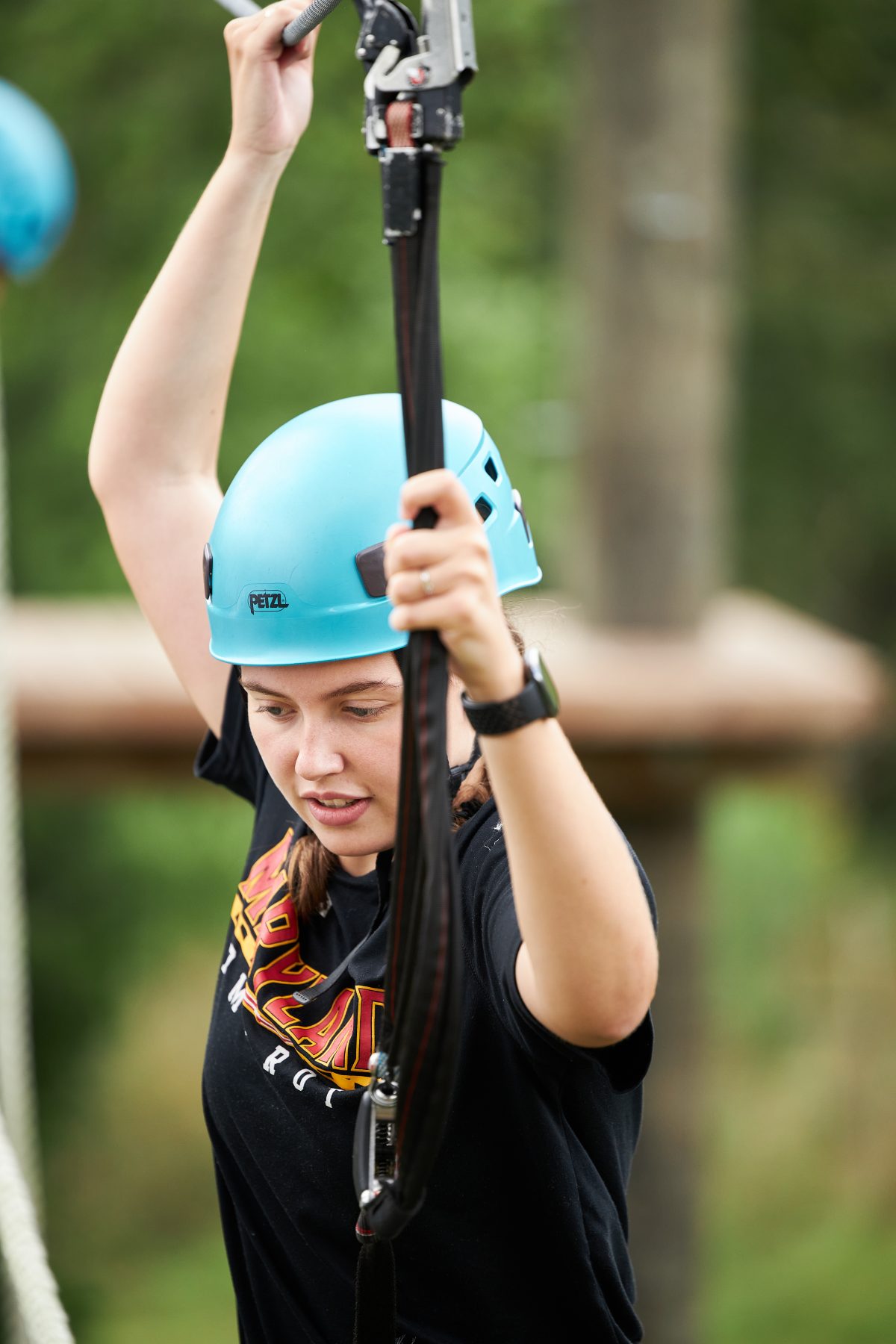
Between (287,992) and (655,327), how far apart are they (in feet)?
9.49

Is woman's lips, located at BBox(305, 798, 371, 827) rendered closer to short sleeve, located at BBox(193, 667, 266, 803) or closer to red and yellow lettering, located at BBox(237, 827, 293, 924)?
red and yellow lettering, located at BBox(237, 827, 293, 924)

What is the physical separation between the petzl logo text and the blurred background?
288 cm

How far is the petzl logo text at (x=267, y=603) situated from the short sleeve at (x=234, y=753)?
12.3 inches

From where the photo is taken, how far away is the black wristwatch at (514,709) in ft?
3.39

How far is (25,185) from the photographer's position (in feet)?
11.4

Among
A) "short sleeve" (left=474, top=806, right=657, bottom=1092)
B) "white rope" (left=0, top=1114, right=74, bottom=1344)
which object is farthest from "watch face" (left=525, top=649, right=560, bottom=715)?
"white rope" (left=0, top=1114, right=74, bottom=1344)

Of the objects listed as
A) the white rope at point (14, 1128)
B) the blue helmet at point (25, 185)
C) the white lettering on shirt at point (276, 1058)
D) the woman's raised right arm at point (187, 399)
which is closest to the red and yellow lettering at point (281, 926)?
the white lettering on shirt at point (276, 1058)

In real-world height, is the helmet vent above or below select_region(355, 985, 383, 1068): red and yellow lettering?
above

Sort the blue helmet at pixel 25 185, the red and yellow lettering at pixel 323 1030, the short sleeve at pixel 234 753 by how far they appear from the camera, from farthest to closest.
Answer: the blue helmet at pixel 25 185 → the short sleeve at pixel 234 753 → the red and yellow lettering at pixel 323 1030

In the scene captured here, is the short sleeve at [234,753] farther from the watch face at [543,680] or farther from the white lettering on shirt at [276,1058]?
the watch face at [543,680]

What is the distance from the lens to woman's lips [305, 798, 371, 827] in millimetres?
1319

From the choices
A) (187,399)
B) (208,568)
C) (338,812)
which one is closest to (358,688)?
(338,812)

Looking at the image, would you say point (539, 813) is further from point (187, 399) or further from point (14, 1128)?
point (14, 1128)

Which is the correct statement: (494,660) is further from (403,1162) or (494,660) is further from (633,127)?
(633,127)
